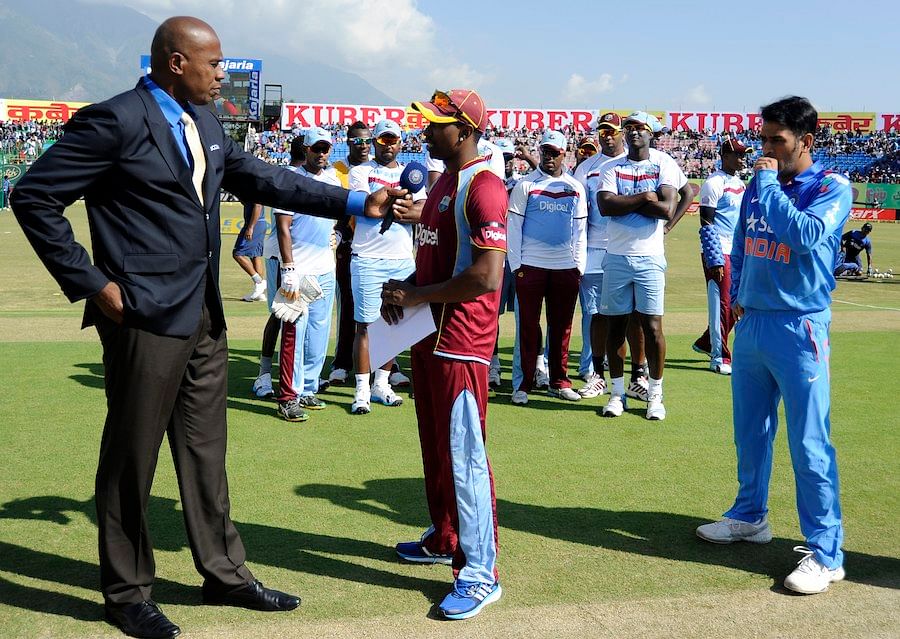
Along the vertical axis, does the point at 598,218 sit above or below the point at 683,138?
below

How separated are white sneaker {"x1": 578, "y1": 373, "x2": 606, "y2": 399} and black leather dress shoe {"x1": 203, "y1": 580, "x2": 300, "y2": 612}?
15.6 feet

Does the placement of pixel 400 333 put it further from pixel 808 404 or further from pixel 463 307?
pixel 808 404

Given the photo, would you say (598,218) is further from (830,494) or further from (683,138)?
(683,138)

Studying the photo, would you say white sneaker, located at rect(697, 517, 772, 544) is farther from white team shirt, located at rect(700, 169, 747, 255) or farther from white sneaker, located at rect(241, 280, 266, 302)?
white sneaker, located at rect(241, 280, 266, 302)

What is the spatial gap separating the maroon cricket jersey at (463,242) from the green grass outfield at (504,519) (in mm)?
1179

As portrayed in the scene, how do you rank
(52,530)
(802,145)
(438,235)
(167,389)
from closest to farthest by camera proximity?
(167,389)
(438,235)
(802,145)
(52,530)

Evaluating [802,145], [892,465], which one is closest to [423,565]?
[802,145]

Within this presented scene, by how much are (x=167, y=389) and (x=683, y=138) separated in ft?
187

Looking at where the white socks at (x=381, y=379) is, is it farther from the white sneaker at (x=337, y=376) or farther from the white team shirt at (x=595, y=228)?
the white team shirt at (x=595, y=228)

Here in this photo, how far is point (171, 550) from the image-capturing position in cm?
445

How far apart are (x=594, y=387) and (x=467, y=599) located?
15.3 ft

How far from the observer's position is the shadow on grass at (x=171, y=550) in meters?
3.88

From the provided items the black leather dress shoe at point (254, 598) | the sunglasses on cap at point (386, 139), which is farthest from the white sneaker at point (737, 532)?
the sunglasses on cap at point (386, 139)

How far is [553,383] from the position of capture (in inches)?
320
